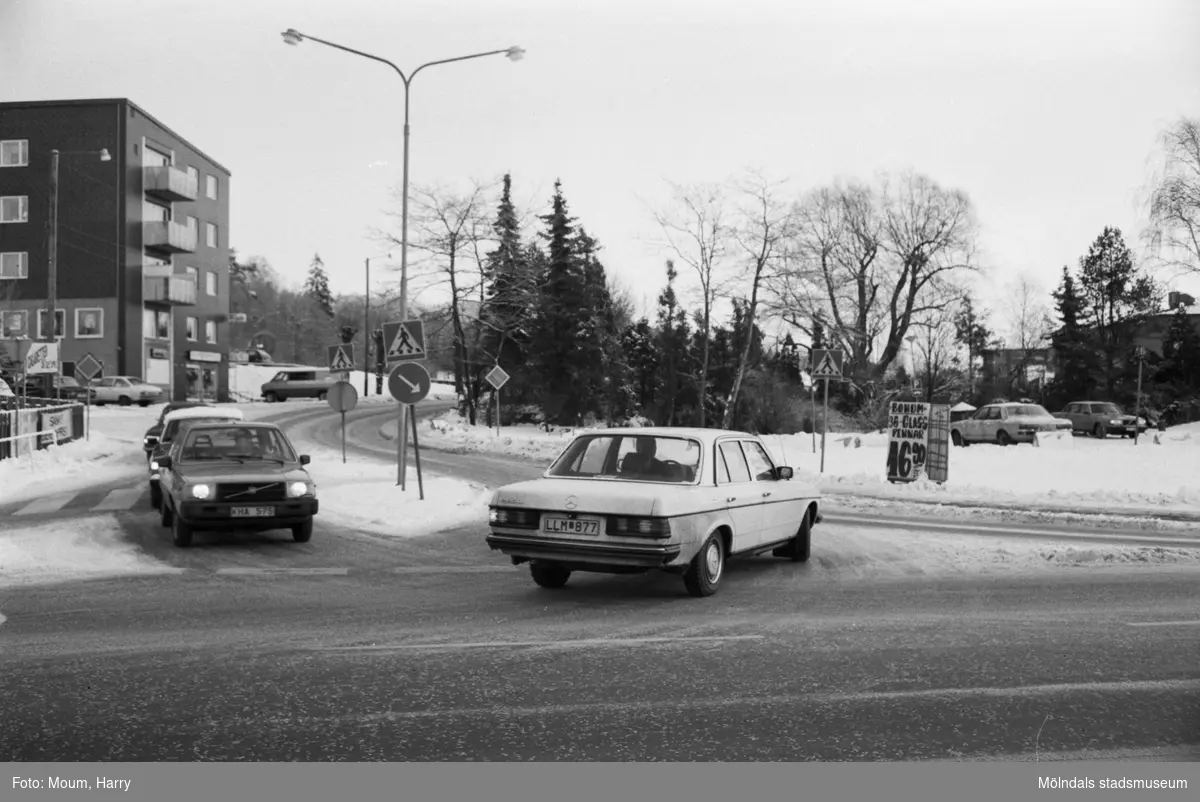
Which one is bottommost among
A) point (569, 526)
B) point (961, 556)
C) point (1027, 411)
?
point (961, 556)

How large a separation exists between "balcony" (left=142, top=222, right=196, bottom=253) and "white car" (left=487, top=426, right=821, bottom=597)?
48.0m

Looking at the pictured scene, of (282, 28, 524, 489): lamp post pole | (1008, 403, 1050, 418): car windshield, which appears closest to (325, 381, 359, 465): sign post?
(282, 28, 524, 489): lamp post pole

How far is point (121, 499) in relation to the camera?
18.1m

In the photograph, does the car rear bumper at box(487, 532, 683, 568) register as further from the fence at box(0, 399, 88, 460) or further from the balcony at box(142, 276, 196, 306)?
the balcony at box(142, 276, 196, 306)

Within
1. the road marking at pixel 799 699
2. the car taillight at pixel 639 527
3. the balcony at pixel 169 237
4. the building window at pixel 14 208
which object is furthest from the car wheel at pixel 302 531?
the balcony at pixel 169 237

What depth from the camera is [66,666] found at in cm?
618

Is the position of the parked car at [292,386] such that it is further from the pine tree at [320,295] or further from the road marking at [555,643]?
the road marking at [555,643]

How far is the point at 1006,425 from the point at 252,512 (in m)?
32.6

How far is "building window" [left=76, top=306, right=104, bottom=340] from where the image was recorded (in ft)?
161

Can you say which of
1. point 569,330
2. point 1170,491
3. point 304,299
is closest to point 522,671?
point 1170,491

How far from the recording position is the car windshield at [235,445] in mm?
13336

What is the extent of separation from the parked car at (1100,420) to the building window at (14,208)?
37532 millimetres

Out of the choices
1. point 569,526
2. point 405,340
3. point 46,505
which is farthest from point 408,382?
point 569,526

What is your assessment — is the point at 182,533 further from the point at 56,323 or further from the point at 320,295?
the point at 320,295
